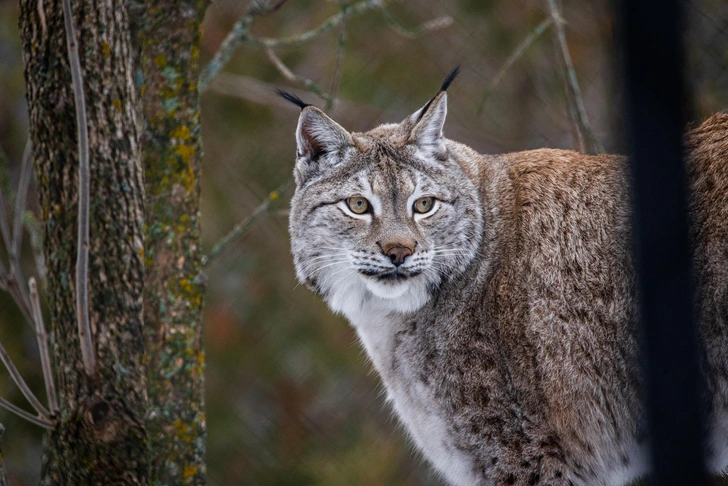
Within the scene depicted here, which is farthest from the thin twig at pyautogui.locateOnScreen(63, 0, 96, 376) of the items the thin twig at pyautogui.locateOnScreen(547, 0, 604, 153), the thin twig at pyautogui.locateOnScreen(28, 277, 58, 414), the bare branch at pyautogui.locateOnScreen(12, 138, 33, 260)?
the thin twig at pyautogui.locateOnScreen(547, 0, 604, 153)

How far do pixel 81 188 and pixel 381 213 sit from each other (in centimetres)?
130

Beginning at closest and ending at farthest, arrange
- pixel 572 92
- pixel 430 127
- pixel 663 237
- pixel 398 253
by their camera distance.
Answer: pixel 663 237 → pixel 398 253 → pixel 430 127 → pixel 572 92

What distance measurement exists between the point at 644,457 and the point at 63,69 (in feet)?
8.31

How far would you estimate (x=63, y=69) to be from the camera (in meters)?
3.05

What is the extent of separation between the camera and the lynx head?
3420 millimetres

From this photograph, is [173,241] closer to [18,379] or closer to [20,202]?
[18,379]

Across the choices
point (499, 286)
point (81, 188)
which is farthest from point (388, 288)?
point (81, 188)

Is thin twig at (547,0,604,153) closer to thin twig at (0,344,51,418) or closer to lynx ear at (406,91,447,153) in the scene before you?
lynx ear at (406,91,447,153)

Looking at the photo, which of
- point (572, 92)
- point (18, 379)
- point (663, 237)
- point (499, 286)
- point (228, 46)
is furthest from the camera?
point (572, 92)

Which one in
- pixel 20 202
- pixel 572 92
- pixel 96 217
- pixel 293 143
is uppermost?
pixel 293 143

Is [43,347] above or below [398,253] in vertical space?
below

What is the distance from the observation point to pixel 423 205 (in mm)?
3572

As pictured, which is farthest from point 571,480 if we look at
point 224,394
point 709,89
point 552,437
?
point 224,394

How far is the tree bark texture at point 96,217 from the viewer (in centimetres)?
298
